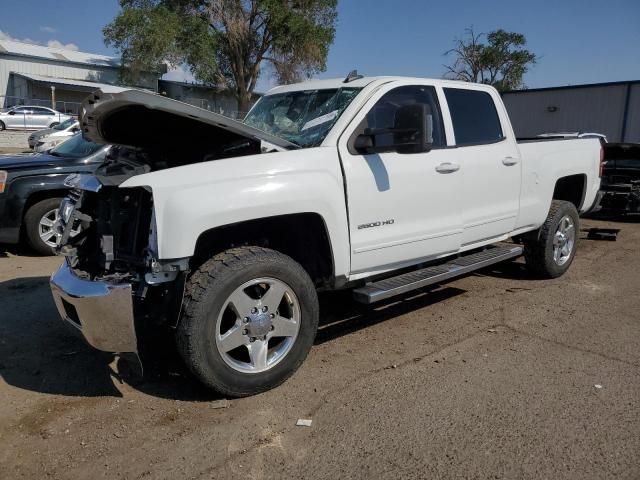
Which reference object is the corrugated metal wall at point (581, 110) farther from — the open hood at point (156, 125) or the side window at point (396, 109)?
the open hood at point (156, 125)

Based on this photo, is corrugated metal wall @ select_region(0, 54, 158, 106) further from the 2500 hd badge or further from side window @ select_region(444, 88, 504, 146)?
the 2500 hd badge

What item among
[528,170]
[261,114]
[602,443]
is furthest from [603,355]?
[261,114]

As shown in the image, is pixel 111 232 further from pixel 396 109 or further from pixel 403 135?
pixel 396 109

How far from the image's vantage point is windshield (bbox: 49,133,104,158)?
24.8 ft

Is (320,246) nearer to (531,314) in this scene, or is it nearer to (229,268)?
(229,268)

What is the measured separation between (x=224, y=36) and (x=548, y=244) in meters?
36.7

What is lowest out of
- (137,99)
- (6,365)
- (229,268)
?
(6,365)

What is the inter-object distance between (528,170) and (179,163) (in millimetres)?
3535

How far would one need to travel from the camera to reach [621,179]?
10758 millimetres

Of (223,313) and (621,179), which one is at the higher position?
(621,179)

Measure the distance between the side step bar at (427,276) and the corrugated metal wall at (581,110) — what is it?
69.3 feet

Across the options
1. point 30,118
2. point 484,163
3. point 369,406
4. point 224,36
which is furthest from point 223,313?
point 224,36

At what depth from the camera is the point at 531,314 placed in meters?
5.23

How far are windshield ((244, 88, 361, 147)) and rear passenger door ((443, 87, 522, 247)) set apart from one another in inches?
43.7
